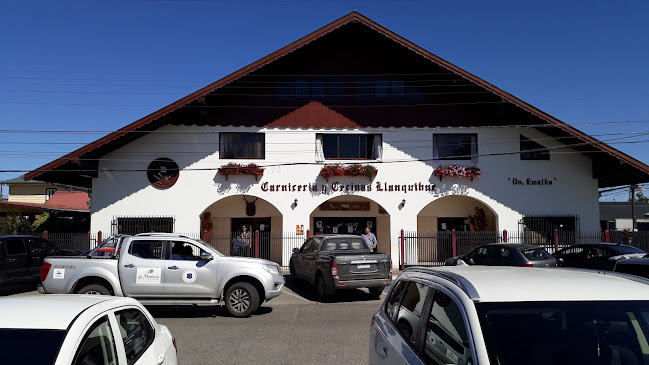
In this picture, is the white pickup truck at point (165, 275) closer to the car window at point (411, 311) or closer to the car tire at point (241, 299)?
the car tire at point (241, 299)

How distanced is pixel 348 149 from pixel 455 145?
4.71m

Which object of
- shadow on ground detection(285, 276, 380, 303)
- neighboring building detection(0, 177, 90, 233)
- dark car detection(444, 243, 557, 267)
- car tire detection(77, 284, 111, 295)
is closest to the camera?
car tire detection(77, 284, 111, 295)

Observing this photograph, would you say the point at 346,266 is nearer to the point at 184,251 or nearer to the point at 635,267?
the point at 184,251

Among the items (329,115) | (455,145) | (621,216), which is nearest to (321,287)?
(329,115)

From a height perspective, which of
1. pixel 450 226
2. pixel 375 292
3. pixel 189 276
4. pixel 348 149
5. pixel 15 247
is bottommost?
pixel 375 292

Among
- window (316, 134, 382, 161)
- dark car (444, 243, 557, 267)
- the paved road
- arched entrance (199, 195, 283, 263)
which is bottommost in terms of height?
the paved road

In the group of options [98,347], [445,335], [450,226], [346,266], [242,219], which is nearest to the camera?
[445,335]

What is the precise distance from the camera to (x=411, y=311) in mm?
3721

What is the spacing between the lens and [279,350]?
7.54 m

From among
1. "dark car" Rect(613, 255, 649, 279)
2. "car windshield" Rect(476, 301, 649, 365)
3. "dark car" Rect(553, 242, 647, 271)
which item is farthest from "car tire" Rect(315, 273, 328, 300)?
"car windshield" Rect(476, 301, 649, 365)

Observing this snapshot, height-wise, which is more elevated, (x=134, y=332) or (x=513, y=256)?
(x=134, y=332)

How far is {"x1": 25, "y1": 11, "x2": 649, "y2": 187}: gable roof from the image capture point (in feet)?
61.0

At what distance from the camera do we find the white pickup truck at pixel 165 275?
1002 centimetres

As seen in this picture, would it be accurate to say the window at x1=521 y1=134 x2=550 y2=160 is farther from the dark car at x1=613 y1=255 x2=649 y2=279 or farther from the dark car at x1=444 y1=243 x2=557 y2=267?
the dark car at x1=613 y1=255 x2=649 y2=279
